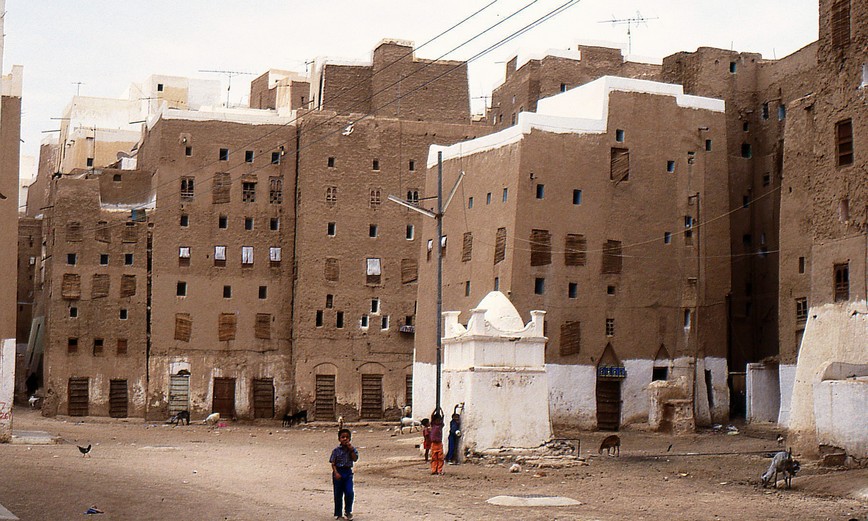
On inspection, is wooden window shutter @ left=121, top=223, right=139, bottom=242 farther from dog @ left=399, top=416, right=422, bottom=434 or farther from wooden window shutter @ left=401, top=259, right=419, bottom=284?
dog @ left=399, top=416, right=422, bottom=434

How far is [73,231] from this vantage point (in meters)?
58.1

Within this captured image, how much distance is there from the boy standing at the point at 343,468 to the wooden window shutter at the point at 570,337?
86.9 feet

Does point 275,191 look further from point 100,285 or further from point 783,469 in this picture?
point 783,469

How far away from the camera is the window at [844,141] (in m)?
30.3

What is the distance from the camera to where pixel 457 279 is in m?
49.2

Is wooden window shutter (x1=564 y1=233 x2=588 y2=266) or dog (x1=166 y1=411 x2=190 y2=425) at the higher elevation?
wooden window shutter (x1=564 y1=233 x2=588 y2=266)

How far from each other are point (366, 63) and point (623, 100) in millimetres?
20279

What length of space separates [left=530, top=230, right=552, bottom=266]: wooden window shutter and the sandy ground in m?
8.34

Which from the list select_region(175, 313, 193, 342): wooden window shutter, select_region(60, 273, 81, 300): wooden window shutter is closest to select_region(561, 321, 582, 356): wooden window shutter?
select_region(175, 313, 193, 342): wooden window shutter

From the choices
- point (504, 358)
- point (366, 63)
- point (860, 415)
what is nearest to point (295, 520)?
point (504, 358)

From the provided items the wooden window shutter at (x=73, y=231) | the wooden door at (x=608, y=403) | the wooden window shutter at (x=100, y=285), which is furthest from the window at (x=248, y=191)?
the wooden door at (x=608, y=403)

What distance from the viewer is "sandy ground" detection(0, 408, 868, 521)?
21109 millimetres

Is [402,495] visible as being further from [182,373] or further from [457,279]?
[182,373]

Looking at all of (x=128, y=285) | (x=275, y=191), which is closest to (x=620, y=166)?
(x=275, y=191)
